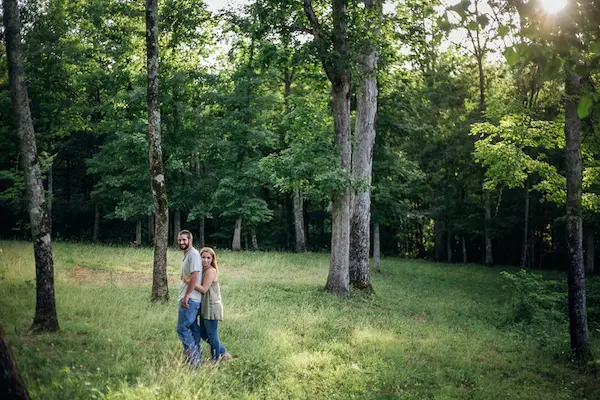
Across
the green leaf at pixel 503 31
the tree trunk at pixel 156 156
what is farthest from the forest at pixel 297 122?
the tree trunk at pixel 156 156

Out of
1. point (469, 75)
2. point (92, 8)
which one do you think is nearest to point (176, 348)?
point (92, 8)

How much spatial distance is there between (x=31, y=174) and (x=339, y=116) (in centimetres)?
927

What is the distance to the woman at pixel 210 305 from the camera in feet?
23.6

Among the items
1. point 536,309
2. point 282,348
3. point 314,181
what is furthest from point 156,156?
point 536,309

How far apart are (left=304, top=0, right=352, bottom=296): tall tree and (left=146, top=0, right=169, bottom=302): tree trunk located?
4.61m

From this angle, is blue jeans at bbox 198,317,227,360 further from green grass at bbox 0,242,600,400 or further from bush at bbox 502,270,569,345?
bush at bbox 502,270,569,345

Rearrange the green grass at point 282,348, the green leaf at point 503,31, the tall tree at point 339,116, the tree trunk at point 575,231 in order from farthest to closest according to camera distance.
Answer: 1. the tall tree at point 339,116
2. the tree trunk at point 575,231
3. the green grass at point 282,348
4. the green leaf at point 503,31

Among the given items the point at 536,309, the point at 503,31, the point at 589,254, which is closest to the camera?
the point at 503,31

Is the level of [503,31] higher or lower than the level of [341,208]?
higher

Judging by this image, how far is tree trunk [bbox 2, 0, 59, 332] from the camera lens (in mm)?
8016

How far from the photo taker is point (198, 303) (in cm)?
715

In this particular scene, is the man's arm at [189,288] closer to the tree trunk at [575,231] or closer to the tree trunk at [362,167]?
the tree trunk at [575,231]

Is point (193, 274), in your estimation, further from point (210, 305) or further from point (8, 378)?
point (8, 378)

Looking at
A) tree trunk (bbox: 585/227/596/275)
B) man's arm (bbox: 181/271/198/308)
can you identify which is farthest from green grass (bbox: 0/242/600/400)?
tree trunk (bbox: 585/227/596/275)
